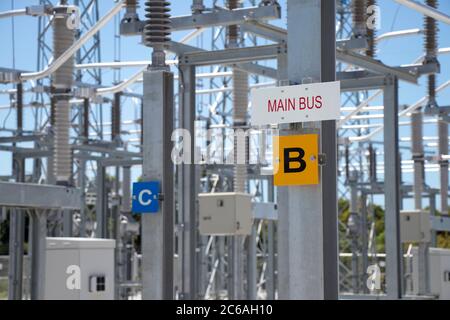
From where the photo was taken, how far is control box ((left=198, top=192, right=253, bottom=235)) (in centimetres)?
1102

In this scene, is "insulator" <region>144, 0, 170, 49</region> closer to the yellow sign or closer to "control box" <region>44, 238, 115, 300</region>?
the yellow sign

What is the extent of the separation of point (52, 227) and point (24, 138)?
7.27 meters

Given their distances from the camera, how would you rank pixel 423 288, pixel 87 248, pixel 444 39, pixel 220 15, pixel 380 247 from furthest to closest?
pixel 380 247 → pixel 423 288 → pixel 444 39 → pixel 87 248 → pixel 220 15

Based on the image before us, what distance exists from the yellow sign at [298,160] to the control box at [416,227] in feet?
36.1


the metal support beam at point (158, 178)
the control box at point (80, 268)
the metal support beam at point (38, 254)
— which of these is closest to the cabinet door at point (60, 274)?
the control box at point (80, 268)

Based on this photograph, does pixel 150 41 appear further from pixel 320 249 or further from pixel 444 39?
pixel 444 39

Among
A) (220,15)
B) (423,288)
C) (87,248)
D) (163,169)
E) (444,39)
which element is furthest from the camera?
(423,288)

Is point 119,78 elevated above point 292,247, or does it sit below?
above

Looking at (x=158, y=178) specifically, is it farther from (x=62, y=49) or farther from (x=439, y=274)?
(x=439, y=274)

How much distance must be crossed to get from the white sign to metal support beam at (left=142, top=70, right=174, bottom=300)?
163cm

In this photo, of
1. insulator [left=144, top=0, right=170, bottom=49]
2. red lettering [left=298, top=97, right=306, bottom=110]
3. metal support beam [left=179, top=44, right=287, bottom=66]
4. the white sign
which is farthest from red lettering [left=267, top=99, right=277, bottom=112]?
metal support beam [left=179, top=44, right=287, bottom=66]

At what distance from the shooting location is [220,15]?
886 cm

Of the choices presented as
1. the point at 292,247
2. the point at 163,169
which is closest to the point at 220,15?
the point at 163,169

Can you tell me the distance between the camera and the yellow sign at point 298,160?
579cm
